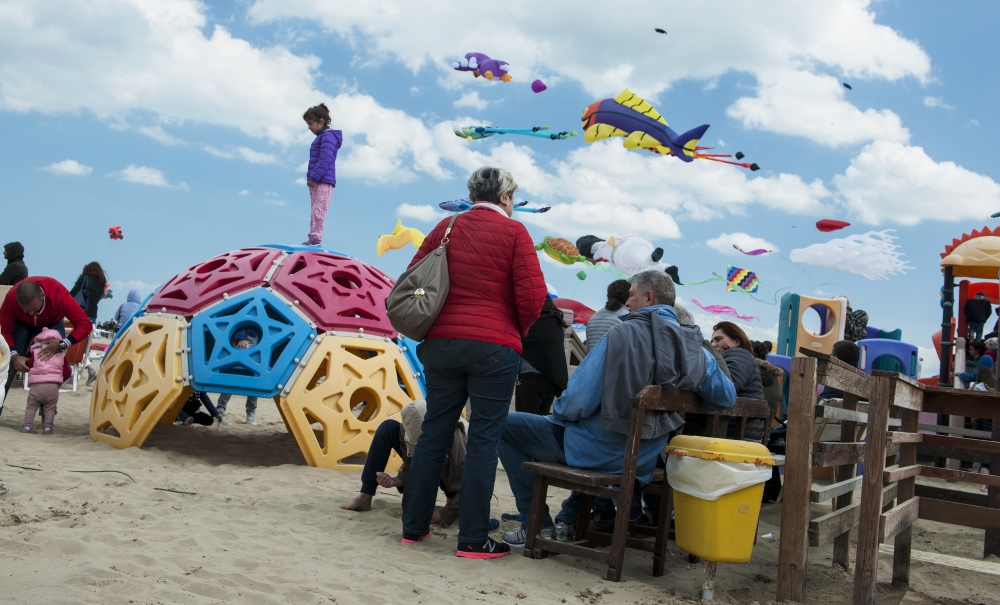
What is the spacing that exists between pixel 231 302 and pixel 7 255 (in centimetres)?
568

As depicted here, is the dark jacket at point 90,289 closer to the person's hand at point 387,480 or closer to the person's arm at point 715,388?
the person's hand at point 387,480

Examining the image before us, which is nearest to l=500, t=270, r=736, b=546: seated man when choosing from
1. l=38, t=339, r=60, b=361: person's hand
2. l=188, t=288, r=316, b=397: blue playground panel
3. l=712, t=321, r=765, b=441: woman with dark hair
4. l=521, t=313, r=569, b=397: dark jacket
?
l=712, t=321, r=765, b=441: woman with dark hair

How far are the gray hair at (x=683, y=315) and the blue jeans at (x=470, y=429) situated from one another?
3.35ft

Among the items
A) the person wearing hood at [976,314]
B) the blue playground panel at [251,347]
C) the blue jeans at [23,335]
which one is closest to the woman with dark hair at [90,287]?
the blue jeans at [23,335]

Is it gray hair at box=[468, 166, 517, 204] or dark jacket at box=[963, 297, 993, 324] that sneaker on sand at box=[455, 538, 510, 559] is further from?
dark jacket at box=[963, 297, 993, 324]

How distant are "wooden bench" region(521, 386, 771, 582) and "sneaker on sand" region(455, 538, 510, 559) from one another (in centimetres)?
15

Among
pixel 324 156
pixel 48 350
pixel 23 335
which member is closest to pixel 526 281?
pixel 324 156

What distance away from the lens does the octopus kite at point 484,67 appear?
440 inches

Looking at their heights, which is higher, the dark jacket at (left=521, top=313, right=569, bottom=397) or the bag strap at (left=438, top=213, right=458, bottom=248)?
the bag strap at (left=438, top=213, right=458, bottom=248)

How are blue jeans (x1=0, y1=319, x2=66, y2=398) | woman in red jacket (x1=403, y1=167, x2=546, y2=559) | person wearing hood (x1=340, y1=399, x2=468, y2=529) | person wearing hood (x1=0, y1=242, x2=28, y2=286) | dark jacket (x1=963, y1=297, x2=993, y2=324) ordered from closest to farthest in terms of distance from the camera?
1. woman in red jacket (x1=403, y1=167, x2=546, y2=559)
2. person wearing hood (x1=340, y1=399, x2=468, y2=529)
3. blue jeans (x1=0, y1=319, x2=66, y2=398)
4. person wearing hood (x1=0, y1=242, x2=28, y2=286)
5. dark jacket (x1=963, y1=297, x2=993, y2=324)

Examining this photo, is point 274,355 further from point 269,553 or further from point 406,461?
point 269,553

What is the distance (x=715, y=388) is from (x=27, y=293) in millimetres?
6530

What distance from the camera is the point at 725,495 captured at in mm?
3348

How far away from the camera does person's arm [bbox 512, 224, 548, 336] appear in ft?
12.7
